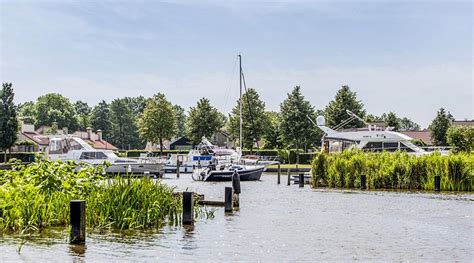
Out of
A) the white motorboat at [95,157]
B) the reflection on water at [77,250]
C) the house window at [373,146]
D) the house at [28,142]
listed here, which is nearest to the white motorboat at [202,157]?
the white motorboat at [95,157]

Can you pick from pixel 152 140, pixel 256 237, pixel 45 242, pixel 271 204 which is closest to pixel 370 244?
pixel 256 237

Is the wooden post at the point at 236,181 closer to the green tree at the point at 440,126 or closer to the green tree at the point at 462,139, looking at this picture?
the green tree at the point at 462,139

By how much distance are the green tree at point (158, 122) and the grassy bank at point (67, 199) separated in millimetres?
89605

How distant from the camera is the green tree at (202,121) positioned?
112125 millimetres

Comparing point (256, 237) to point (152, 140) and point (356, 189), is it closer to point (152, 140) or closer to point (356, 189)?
point (356, 189)

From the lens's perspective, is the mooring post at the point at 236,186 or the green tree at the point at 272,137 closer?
the mooring post at the point at 236,186

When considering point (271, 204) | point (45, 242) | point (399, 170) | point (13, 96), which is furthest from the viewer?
point (13, 96)

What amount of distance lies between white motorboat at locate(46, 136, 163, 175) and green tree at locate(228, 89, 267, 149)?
3063cm

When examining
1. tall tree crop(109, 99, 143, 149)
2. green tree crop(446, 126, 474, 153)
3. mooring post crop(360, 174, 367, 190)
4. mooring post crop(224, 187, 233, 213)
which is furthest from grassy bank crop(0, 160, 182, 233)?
tall tree crop(109, 99, 143, 149)

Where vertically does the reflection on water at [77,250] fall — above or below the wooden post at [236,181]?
below

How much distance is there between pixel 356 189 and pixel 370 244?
86.5 feet

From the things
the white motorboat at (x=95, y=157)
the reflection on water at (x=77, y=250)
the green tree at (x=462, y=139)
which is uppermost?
the green tree at (x=462, y=139)

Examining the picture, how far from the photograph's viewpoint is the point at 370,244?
2088cm

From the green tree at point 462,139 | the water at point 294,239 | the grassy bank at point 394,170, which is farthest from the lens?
the green tree at point 462,139
